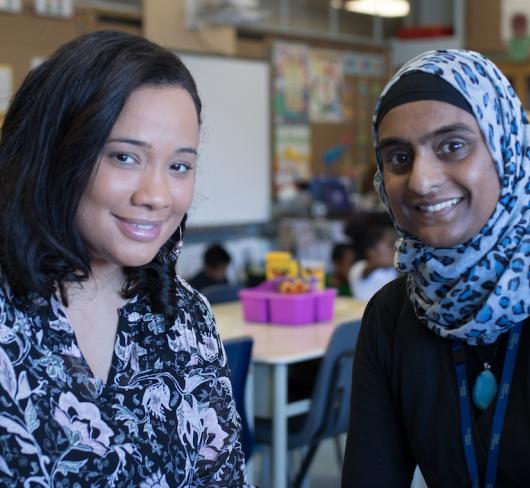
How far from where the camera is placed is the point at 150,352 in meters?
1.58

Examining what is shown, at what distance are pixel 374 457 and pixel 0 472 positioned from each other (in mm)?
687

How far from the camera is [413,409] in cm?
166

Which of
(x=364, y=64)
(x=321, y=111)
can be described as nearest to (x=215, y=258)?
(x=321, y=111)

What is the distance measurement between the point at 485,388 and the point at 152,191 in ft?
2.16

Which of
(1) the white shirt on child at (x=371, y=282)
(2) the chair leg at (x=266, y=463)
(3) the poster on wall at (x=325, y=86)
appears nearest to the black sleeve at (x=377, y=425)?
(2) the chair leg at (x=266, y=463)

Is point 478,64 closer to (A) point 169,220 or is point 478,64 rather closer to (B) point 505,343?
(B) point 505,343

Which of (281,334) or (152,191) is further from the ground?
(152,191)

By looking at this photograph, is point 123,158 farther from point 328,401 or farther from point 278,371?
point 328,401

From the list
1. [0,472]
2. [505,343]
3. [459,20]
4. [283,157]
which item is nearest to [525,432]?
[505,343]

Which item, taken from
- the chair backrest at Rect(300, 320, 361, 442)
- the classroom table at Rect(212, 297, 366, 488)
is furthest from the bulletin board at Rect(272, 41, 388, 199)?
the chair backrest at Rect(300, 320, 361, 442)

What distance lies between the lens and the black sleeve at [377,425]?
170 centimetres

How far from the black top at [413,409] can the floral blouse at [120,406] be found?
0.25 m

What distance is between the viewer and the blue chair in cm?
341

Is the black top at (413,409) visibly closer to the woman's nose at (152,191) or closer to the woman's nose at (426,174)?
the woman's nose at (426,174)
